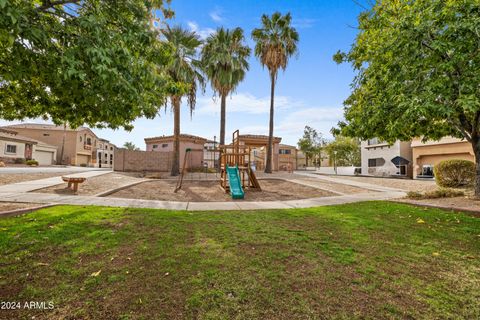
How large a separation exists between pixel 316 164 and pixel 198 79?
40519mm

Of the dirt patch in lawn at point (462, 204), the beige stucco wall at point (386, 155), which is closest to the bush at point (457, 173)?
the dirt patch in lawn at point (462, 204)

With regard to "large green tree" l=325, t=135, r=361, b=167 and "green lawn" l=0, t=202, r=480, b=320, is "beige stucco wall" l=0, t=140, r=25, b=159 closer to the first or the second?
"green lawn" l=0, t=202, r=480, b=320

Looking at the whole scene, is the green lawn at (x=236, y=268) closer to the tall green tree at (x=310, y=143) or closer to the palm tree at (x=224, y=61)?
the palm tree at (x=224, y=61)

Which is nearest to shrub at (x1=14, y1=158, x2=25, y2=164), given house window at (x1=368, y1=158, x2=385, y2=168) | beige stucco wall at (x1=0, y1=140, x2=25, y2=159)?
beige stucco wall at (x1=0, y1=140, x2=25, y2=159)

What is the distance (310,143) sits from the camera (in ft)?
157

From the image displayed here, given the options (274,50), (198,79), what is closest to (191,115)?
(198,79)

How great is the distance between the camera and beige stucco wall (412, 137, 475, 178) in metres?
19.6

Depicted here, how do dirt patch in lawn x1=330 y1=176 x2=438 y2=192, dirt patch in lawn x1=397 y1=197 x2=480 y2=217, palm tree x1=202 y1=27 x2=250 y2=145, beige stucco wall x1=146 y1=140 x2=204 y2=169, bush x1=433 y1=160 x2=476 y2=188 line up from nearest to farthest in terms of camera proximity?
dirt patch in lawn x1=397 y1=197 x2=480 y2=217
bush x1=433 y1=160 x2=476 y2=188
dirt patch in lawn x1=330 y1=176 x2=438 y2=192
palm tree x1=202 y1=27 x2=250 y2=145
beige stucco wall x1=146 y1=140 x2=204 y2=169

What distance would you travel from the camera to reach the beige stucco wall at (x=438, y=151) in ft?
64.4

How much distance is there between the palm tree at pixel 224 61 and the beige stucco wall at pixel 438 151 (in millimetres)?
17391

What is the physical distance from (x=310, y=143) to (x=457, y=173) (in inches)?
1428

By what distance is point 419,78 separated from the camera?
5535mm

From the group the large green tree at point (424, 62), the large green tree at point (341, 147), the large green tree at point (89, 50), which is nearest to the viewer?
the large green tree at point (89, 50)

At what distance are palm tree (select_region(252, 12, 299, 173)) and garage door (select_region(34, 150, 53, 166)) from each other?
3704cm
